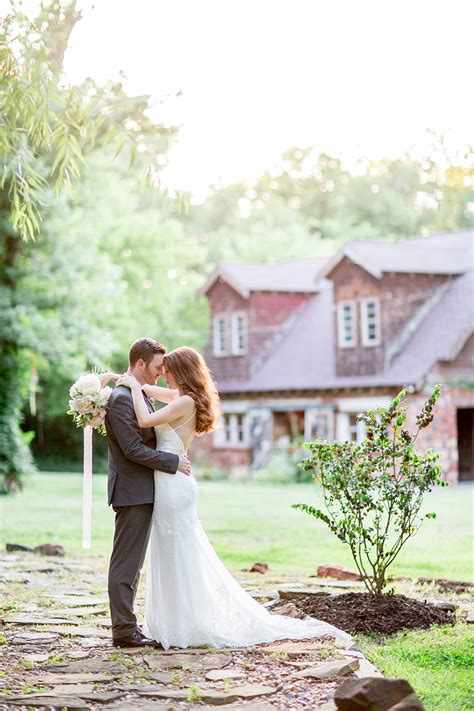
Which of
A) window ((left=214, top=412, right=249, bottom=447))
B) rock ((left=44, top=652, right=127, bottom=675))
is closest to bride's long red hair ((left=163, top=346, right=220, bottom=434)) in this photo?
rock ((left=44, top=652, right=127, bottom=675))

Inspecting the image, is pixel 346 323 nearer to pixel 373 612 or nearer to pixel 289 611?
pixel 289 611

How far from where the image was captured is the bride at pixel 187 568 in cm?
796

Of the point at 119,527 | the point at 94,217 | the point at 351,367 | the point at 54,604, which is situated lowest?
the point at 54,604

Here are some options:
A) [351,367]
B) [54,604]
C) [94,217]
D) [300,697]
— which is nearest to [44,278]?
[94,217]

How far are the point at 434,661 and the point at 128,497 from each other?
2.40 metres

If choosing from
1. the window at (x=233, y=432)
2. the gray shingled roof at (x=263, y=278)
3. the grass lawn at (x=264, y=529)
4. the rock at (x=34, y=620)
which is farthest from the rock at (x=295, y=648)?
the gray shingled roof at (x=263, y=278)

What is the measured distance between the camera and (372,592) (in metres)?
9.05

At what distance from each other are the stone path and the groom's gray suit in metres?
0.47

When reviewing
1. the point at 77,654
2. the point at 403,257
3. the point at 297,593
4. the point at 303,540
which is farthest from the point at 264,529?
the point at 403,257

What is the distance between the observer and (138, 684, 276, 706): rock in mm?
6315

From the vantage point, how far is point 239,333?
36375mm

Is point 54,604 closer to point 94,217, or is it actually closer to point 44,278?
point 44,278

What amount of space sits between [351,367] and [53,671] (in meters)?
24.5

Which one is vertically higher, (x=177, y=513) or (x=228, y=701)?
(x=177, y=513)
